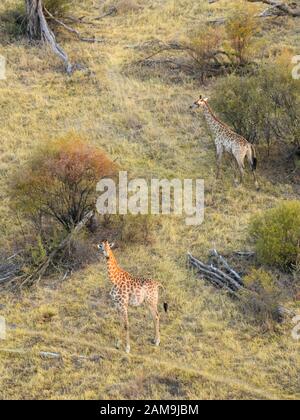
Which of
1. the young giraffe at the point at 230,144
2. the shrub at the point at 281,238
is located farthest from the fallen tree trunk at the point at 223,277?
the young giraffe at the point at 230,144

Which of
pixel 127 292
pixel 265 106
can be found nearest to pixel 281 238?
pixel 127 292

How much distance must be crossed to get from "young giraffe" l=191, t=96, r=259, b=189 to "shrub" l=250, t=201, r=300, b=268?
136 inches

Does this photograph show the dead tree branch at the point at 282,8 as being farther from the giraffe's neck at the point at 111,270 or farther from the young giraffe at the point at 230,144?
the giraffe's neck at the point at 111,270

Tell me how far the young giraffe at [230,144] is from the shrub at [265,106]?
93cm

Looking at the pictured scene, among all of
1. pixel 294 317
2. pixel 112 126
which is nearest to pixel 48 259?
pixel 294 317

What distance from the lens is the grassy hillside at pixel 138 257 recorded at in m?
11.3

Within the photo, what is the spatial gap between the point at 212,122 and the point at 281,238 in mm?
5197

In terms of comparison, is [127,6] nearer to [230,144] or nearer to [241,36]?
[241,36]

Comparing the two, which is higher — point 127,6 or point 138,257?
point 138,257

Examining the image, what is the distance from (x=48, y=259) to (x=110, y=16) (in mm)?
17510

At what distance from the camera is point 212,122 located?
18.4 meters

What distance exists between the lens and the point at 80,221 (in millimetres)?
15734
